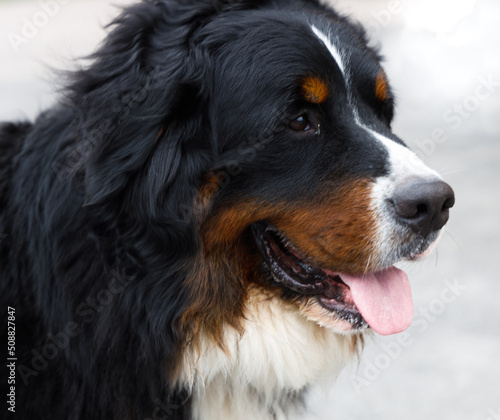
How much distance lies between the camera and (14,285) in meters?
2.66

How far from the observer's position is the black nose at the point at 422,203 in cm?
242

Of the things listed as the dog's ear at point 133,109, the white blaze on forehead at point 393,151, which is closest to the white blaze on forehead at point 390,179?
the white blaze on forehead at point 393,151

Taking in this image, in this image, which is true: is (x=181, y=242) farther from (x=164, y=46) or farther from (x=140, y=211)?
(x=164, y=46)

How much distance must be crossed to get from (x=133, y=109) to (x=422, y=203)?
3.48ft

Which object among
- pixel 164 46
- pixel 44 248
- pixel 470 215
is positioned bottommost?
pixel 470 215

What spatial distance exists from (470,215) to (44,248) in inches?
186

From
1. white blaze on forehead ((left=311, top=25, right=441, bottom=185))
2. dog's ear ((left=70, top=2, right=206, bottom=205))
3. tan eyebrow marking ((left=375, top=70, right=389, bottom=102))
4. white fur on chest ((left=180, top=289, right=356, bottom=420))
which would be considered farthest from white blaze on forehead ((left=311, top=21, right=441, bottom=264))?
dog's ear ((left=70, top=2, right=206, bottom=205))

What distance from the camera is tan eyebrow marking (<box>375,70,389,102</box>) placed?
2.84 m

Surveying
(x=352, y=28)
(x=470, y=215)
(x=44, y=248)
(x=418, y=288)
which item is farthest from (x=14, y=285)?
(x=470, y=215)

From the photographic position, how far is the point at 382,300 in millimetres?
2684

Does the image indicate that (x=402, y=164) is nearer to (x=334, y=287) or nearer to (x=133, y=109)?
(x=334, y=287)

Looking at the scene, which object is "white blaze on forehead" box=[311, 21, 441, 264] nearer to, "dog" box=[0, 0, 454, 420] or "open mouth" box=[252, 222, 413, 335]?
"dog" box=[0, 0, 454, 420]

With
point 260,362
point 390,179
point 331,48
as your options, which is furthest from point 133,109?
point 260,362

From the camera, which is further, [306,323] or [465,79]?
[465,79]
